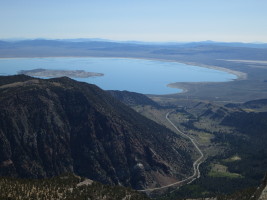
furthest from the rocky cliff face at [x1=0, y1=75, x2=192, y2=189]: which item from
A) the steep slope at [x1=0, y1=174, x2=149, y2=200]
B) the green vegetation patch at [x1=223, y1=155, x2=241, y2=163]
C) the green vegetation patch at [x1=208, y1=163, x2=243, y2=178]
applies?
the steep slope at [x1=0, y1=174, x2=149, y2=200]

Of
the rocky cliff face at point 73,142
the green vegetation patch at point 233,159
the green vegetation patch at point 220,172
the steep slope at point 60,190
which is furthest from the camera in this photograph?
the green vegetation patch at point 233,159

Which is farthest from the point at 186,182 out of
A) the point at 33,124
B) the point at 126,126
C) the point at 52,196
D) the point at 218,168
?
the point at 52,196

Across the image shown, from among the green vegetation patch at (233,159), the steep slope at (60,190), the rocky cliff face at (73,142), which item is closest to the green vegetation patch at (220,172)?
the green vegetation patch at (233,159)

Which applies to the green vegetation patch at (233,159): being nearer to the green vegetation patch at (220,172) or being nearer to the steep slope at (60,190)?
the green vegetation patch at (220,172)

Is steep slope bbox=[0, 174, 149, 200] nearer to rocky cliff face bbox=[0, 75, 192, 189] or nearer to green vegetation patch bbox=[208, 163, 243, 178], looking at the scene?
rocky cliff face bbox=[0, 75, 192, 189]

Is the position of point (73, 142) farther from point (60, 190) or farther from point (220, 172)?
point (60, 190)

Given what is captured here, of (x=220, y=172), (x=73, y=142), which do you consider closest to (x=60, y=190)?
(x=73, y=142)
